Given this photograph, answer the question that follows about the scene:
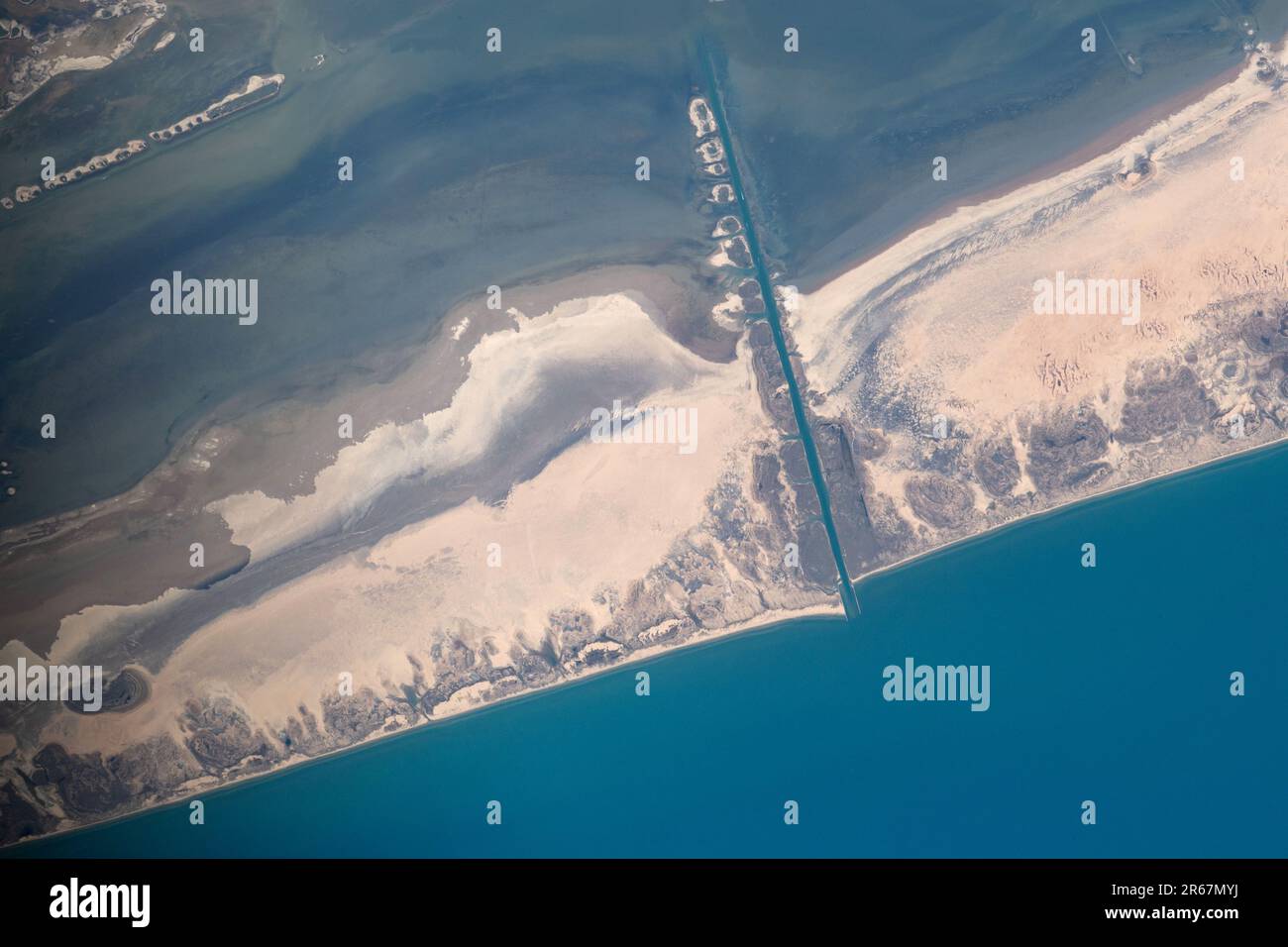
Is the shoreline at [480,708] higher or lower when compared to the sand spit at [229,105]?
lower

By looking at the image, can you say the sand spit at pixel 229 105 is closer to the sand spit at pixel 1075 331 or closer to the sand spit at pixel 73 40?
the sand spit at pixel 73 40

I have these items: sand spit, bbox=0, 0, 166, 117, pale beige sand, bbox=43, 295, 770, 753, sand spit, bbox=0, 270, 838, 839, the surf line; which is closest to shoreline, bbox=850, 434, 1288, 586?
the surf line

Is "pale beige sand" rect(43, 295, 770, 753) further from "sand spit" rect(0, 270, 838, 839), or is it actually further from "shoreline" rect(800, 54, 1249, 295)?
"shoreline" rect(800, 54, 1249, 295)

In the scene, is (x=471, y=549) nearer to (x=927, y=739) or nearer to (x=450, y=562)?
(x=450, y=562)

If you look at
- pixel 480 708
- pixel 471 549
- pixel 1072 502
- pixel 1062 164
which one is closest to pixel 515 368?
pixel 471 549

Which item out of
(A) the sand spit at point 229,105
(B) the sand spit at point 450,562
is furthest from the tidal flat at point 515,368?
(A) the sand spit at point 229,105

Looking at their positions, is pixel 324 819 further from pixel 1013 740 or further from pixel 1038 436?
pixel 1038 436
